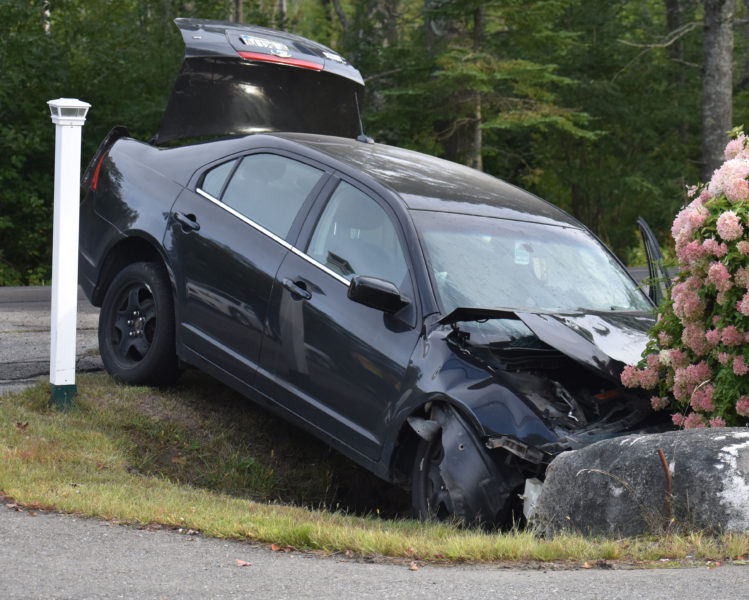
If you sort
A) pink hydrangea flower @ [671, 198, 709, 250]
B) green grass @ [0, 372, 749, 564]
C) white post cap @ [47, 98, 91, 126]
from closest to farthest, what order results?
green grass @ [0, 372, 749, 564], pink hydrangea flower @ [671, 198, 709, 250], white post cap @ [47, 98, 91, 126]

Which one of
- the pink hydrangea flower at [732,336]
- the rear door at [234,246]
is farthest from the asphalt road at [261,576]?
the rear door at [234,246]

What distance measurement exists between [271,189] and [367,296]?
1468mm

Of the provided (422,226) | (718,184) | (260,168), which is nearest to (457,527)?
(422,226)

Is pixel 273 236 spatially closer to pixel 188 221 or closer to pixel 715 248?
pixel 188 221

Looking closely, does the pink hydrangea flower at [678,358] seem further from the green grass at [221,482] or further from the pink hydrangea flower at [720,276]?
the green grass at [221,482]

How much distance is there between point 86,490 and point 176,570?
1323 millimetres

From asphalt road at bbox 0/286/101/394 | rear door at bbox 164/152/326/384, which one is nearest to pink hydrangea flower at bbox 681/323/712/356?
rear door at bbox 164/152/326/384

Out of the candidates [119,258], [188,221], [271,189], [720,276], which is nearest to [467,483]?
[720,276]

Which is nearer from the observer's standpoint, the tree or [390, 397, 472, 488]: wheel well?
[390, 397, 472, 488]: wheel well

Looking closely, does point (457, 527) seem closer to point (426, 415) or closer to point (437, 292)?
point (426, 415)

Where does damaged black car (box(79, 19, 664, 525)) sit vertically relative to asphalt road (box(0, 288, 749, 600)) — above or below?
above

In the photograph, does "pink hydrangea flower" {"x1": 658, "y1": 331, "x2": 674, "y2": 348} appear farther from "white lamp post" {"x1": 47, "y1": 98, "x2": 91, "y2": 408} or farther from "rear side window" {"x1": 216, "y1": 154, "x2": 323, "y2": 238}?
"white lamp post" {"x1": 47, "y1": 98, "x2": 91, "y2": 408}

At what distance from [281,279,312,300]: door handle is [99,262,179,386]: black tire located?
118 centimetres

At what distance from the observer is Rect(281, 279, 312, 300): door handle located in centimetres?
552
